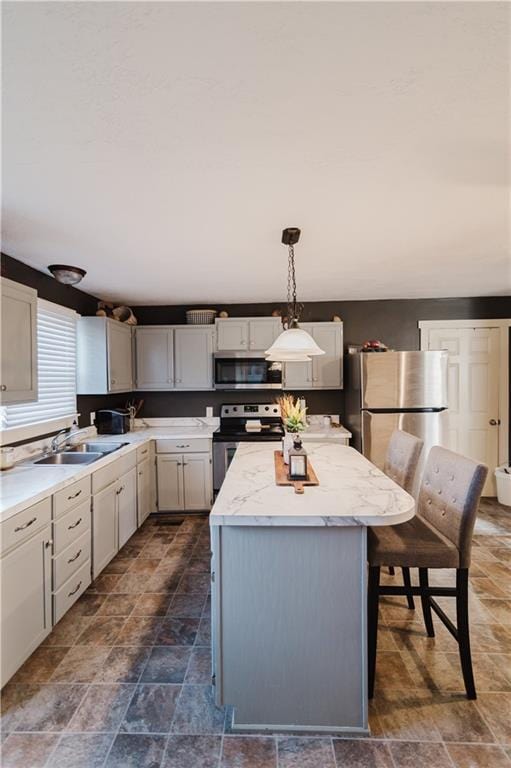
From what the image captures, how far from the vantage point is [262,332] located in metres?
4.03

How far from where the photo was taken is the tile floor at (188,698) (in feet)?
4.57

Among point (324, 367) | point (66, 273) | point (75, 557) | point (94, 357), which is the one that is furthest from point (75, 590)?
point (324, 367)

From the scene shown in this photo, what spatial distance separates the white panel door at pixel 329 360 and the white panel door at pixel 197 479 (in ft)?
5.05

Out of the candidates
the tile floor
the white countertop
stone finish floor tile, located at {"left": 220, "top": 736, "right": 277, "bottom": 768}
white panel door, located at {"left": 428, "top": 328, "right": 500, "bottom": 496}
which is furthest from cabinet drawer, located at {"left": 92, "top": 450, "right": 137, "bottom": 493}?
white panel door, located at {"left": 428, "top": 328, "right": 500, "bottom": 496}

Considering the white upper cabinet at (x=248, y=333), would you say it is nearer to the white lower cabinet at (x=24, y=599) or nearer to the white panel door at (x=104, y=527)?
the white panel door at (x=104, y=527)

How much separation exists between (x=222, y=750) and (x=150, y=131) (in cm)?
243

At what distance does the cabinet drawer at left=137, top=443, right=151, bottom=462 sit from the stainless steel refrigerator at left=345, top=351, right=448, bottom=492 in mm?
2194

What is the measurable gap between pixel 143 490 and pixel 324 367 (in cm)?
237

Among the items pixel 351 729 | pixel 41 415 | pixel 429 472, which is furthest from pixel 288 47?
pixel 41 415

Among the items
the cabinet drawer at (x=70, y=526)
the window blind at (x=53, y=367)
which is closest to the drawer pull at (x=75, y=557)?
the cabinet drawer at (x=70, y=526)

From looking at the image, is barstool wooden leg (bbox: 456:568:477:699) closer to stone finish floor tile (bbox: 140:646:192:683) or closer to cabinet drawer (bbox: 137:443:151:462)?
stone finish floor tile (bbox: 140:646:192:683)

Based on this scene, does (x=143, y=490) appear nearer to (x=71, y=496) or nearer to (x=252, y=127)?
(x=71, y=496)

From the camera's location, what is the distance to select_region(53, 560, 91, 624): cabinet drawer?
6.80 ft

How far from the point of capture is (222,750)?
4.62 ft
